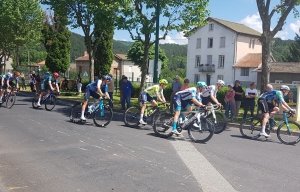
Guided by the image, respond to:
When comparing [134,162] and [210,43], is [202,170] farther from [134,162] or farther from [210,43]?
[210,43]

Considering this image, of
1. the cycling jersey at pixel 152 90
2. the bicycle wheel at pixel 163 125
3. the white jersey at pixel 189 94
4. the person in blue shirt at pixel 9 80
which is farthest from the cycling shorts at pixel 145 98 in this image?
the person in blue shirt at pixel 9 80

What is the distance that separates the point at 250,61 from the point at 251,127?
43.0m

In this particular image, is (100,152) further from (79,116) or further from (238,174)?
(79,116)

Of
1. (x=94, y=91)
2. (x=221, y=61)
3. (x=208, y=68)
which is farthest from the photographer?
(x=208, y=68)

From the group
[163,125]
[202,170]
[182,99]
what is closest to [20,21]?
[163,125]

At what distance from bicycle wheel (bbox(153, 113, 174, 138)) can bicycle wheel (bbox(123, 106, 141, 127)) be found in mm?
1190

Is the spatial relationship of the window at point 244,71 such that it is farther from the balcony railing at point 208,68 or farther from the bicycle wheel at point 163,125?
the bicycle wheel at point 163,125

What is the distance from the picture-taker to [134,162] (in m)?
6.92

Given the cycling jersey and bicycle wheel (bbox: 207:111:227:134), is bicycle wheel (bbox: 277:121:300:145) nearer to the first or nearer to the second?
bicycle wheel (bbox: 207:111:227:134)

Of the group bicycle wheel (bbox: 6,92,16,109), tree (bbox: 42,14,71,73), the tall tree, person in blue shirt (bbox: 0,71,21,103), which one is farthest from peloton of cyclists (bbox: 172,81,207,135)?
tree (bbox: 42,14,71,73)

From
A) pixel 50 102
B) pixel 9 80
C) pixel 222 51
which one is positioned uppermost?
pixel 222 51

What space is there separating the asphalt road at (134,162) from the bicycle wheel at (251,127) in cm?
41

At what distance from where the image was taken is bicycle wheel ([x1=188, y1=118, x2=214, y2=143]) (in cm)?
920

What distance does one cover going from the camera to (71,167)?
6.47m
